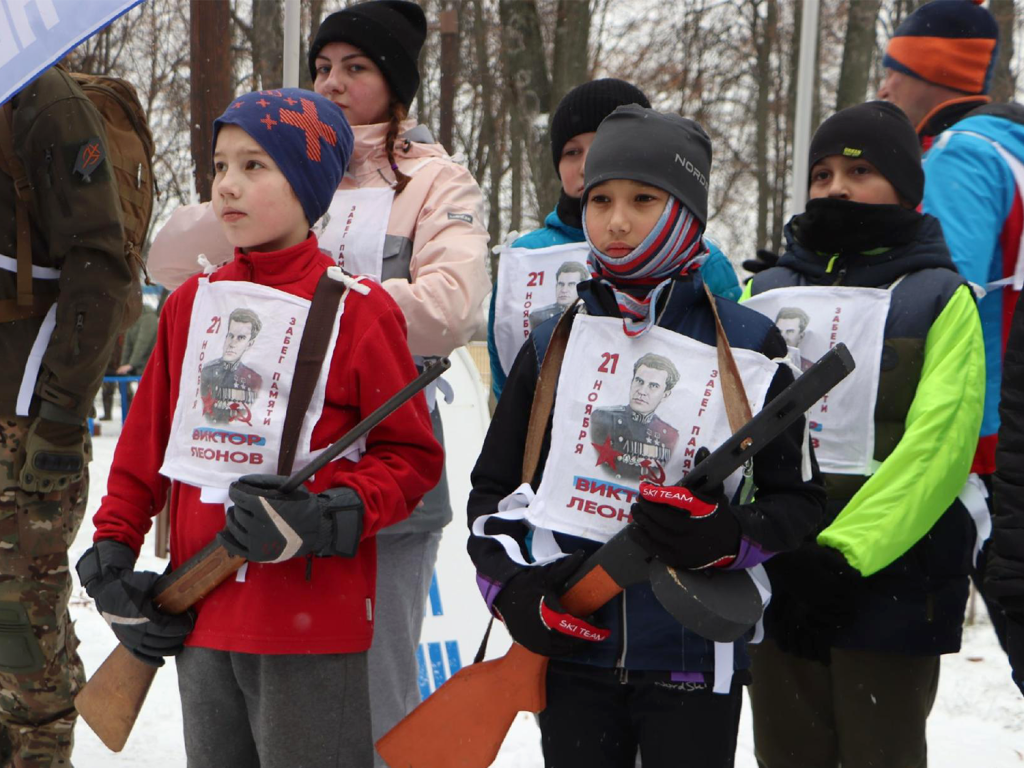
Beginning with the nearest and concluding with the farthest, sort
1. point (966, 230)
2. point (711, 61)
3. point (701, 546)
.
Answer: point (701, 546) → point (966, 230) → point (711, 61)

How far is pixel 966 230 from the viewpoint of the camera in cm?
305

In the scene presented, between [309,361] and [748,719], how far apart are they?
3043mm

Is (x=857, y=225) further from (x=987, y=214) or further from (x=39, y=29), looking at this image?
(x=39, y=29)

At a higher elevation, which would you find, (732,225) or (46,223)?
(46,223)

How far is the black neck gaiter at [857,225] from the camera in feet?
9.14

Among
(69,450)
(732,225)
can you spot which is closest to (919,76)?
(69,450)

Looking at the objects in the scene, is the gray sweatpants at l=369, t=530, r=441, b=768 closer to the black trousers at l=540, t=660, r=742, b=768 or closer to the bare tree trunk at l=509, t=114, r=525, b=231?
the black trousers at l=540, t=660, r=742, b=768

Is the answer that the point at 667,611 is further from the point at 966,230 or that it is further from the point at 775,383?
the point at 966,230

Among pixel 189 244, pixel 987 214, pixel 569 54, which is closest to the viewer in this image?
pixel 189 244

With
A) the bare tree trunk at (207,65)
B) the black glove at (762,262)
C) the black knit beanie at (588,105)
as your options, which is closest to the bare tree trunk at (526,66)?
the bare tree trunk at (207,65)

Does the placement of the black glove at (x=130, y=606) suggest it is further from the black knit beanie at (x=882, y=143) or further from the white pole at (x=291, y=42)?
the white pole at (x=291, y=42)

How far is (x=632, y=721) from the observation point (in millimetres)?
2266

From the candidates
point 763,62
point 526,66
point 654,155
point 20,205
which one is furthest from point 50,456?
point 763,62

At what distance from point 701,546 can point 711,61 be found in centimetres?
2184
